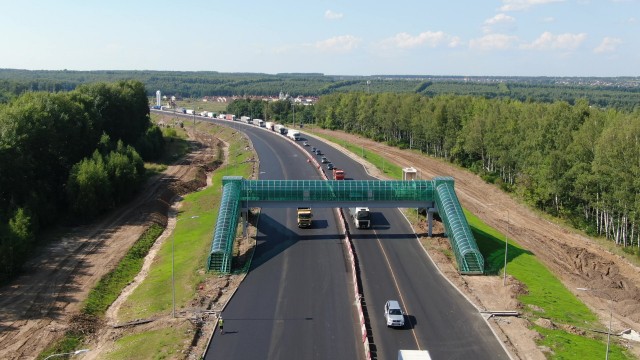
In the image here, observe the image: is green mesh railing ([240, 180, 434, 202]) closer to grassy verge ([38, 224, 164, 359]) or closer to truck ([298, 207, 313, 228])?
truck ([298, 207, 313, 228])

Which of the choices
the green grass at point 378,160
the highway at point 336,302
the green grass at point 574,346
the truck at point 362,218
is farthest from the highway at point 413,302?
the green grass at point 378,160

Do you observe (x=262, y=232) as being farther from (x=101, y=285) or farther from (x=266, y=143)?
(x=266, y=143)

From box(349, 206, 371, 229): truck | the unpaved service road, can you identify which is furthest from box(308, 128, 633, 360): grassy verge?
the unpaved service road

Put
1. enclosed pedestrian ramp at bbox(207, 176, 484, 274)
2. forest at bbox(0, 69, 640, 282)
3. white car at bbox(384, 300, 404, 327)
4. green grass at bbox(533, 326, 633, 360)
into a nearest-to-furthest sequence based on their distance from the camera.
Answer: green grass at bbox(533, 326, 633, 360) < white car at bbox(384, 300, 404, 327) < enclosed pedestrian ramp at bbox(207, 176, 484, 274) < forest at bbox(0, 69, 640, 282)

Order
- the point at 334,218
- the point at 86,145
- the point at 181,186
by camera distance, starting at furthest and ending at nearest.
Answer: the point at 181,186, the point at 86,145, the point at 334,218

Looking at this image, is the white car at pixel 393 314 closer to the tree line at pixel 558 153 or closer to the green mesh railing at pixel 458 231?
the green mesh railing at pixel 458 231

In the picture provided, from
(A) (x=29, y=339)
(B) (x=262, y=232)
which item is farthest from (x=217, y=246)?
(A) (x=29, y=339)
